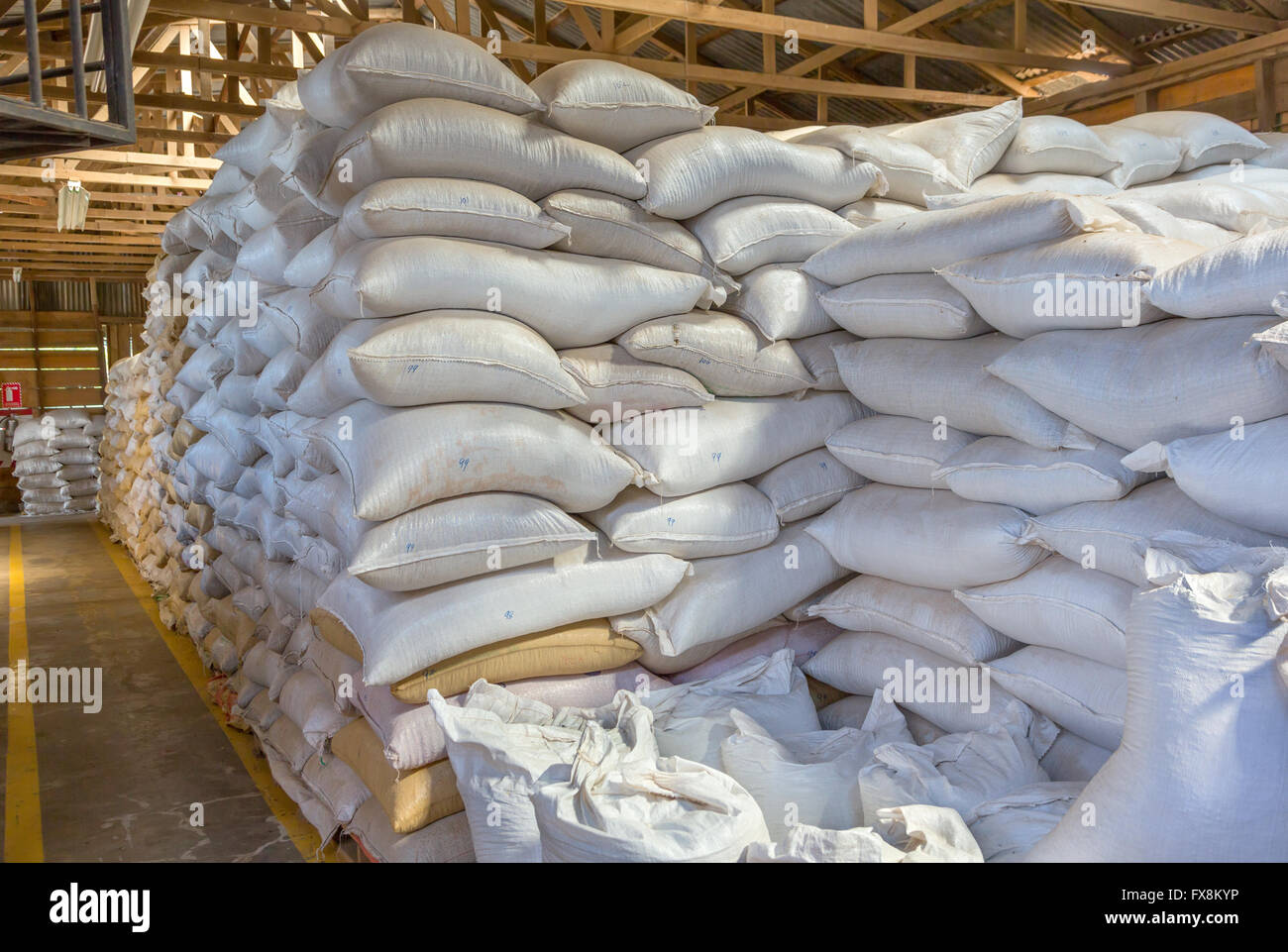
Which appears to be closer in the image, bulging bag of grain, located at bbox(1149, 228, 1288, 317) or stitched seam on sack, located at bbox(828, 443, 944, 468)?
bulging bag of grain, located at bbox(1149, 228, 1288, 317)

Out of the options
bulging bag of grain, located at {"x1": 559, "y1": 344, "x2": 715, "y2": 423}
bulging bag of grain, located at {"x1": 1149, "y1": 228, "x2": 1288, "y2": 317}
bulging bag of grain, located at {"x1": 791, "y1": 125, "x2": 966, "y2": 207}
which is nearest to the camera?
bulging bag of grain, located at {"x1": 1149, "y1": 228, "x2": 1288, "y2": 317}

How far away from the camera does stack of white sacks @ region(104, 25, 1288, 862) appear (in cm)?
239

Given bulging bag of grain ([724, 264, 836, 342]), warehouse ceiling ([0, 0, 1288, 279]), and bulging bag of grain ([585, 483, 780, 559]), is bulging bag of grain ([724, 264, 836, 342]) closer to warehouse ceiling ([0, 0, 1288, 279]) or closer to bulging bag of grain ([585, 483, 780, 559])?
bulging bag of grain ([585, 483, 780, 559])

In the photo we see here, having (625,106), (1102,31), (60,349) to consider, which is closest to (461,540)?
(625,106)

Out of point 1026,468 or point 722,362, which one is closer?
point 1026,468

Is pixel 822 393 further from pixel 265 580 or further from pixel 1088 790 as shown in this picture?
pixel 265 580

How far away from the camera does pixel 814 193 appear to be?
3250mm

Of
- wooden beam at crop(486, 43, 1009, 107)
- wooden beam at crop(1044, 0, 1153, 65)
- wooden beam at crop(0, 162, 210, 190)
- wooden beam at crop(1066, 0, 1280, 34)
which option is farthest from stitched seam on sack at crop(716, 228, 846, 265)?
wooden beam at crop(0, 162, 210, 190)

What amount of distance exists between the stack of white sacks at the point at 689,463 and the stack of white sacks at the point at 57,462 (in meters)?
10.6

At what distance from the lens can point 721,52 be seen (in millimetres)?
9344

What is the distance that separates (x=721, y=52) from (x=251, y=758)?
764 cm

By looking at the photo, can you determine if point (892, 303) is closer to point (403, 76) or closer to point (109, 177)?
point (403, 76)

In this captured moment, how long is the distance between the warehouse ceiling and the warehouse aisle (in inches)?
109

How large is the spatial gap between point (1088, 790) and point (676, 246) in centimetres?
187
